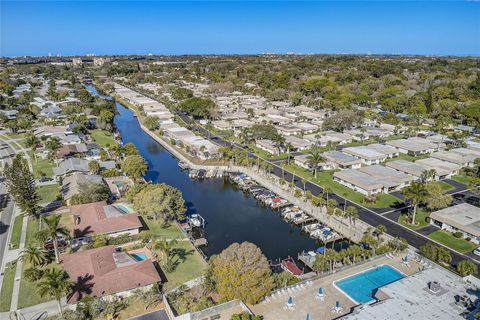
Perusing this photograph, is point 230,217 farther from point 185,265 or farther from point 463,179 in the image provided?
point 463,179

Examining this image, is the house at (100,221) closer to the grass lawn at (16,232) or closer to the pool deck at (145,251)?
the pool deck at (145,251)

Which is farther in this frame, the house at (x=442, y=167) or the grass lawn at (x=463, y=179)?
the house at (x=442, y=167)

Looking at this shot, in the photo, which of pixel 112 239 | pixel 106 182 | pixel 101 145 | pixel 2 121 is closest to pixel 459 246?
pixel 112 239

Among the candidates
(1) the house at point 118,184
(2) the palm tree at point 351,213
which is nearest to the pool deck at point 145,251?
(1) the house at point 118,184

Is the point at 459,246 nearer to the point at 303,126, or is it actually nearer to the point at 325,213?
the point at 325,213

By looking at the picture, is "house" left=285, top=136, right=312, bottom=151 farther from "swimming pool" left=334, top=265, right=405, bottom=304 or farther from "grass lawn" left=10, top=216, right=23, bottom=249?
"grass lawn" left=10, top=216, right=23, bottom=249

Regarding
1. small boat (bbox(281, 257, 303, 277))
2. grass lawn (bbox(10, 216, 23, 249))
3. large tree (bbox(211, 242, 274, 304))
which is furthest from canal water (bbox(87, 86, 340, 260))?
grass lawn (bbox(10, 216, 23, 249))
